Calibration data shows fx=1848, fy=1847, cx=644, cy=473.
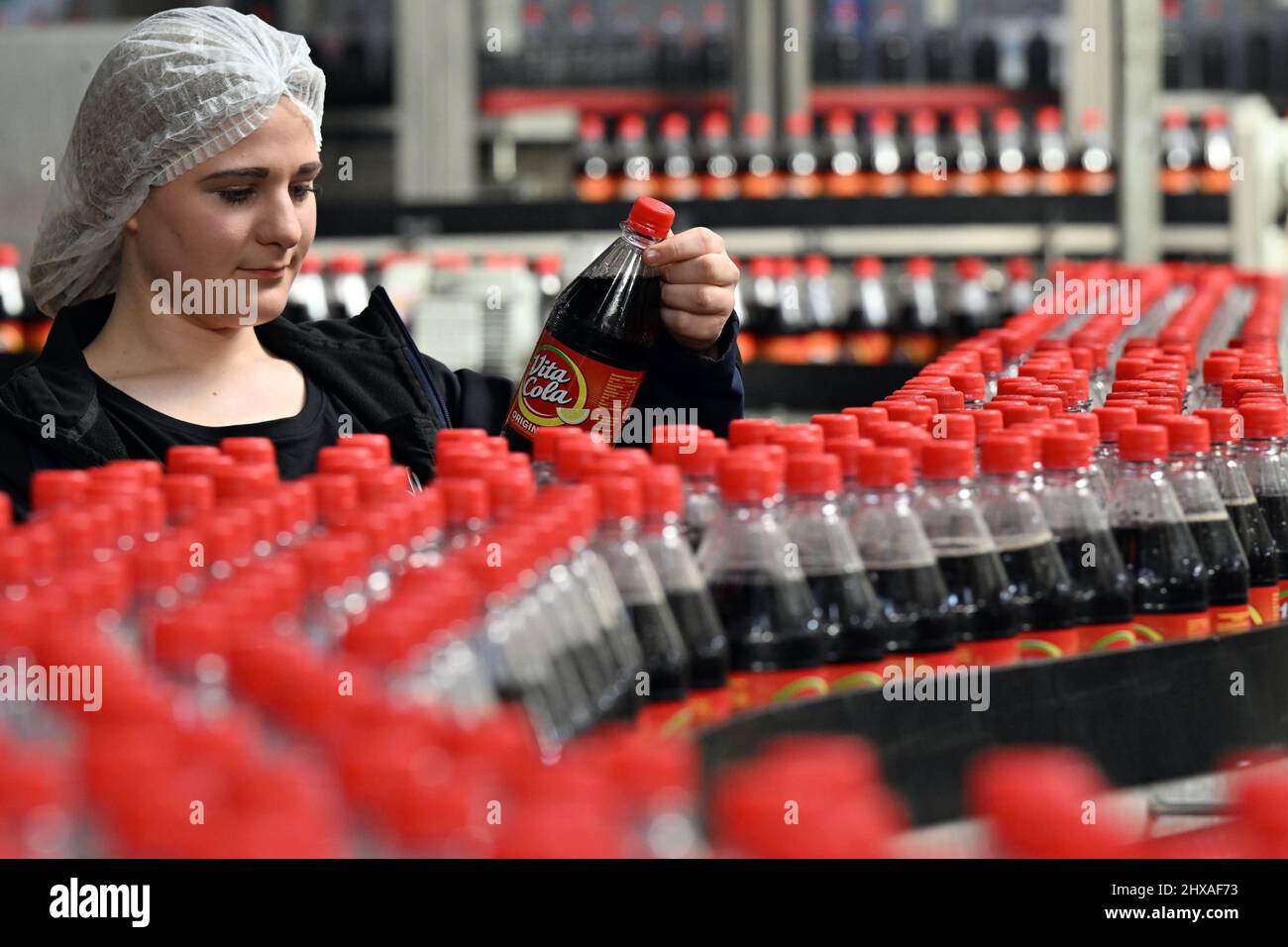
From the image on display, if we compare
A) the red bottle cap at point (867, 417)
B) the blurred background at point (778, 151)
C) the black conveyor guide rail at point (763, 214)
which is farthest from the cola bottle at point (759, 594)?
the black conveyor guide rail at point (763, 214)

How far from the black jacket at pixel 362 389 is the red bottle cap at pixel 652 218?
184 mm

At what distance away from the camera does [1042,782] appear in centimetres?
79

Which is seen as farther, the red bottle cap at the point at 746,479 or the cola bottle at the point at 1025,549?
the cola bottle at the point at 1025,549

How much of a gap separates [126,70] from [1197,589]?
150 centimetres

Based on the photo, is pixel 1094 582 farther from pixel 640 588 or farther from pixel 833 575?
pixel 640 588

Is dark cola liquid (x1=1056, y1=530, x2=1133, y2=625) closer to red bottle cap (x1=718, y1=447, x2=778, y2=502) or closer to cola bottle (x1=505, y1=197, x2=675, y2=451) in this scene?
red bottle cap (x1=718, y1=447, x2=778, y2=502)

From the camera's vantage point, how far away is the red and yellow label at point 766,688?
139cm

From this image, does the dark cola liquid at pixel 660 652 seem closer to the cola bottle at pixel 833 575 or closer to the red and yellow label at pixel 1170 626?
the cola bottle at pixel 833 575

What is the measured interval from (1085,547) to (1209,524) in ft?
0.55

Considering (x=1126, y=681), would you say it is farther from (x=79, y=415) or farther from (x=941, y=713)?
(x=79, y=415)

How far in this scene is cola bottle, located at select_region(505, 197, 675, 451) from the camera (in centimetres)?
207

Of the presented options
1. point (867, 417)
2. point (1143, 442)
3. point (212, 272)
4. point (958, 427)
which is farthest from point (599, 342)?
point (1143, 442)

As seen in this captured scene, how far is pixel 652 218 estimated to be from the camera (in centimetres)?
215
